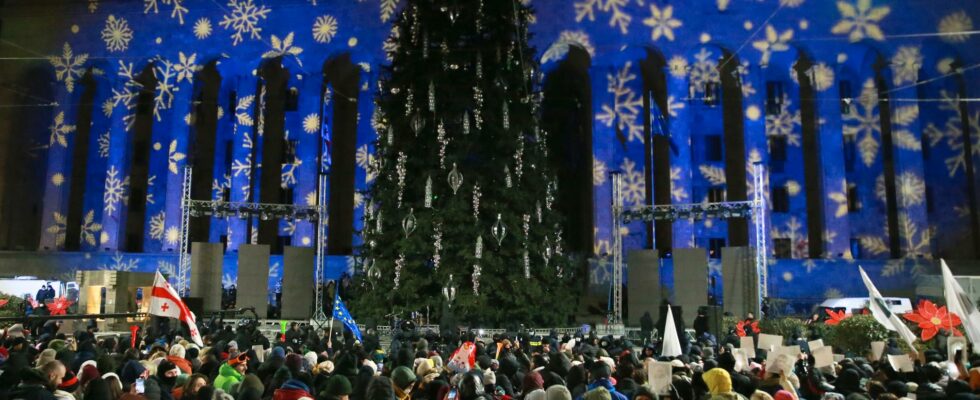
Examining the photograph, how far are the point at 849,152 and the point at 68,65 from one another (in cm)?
2944

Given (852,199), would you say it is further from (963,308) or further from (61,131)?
(61,131)

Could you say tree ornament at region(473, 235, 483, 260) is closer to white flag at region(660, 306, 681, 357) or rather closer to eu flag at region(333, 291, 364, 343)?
eu flag at region(333, 291, 364, 343)

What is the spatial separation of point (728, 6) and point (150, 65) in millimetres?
21575

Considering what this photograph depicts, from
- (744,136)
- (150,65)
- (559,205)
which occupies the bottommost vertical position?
(559,205)

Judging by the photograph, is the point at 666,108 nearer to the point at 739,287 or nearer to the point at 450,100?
the point at 739,287

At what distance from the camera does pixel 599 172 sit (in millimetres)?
29344

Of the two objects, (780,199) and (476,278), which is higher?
(780,199)

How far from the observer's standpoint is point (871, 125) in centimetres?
2934

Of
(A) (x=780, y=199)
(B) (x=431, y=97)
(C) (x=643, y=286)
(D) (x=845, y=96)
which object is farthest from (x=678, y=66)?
(B) (x=431, y=97)

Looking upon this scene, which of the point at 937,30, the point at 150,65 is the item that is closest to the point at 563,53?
the point at 937,30

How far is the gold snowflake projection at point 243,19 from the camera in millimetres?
30312

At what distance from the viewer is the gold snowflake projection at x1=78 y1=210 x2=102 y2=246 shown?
1246 inches

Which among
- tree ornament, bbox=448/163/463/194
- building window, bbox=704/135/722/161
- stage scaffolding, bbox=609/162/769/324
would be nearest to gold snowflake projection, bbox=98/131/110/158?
tree ornament, bbox=448/163/463/194

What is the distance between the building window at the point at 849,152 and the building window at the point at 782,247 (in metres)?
3.44
